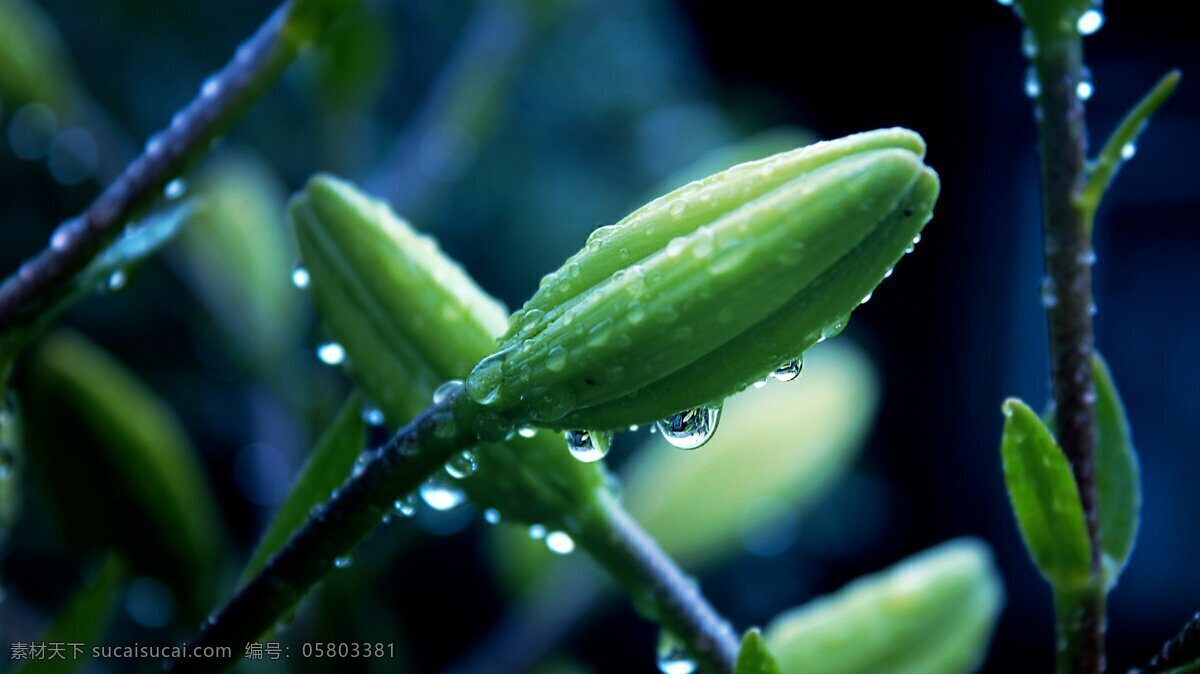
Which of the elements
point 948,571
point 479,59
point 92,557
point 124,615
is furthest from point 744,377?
point 124,615

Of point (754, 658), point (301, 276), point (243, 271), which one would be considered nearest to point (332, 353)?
point (301, 276)

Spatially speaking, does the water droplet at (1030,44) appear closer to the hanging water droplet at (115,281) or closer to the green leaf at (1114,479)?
the green leaf at (1114,479)

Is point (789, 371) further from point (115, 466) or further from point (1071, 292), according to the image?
point (115, 466)

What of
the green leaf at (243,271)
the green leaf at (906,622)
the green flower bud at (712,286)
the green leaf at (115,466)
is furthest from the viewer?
the green leaf at (243,271)

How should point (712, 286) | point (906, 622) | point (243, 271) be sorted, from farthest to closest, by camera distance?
1. point (243, 271)
2. point (906, 622)
3. point (712, 286)

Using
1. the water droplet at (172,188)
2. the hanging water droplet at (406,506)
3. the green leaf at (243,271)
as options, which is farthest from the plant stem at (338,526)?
the green leaf at (243,271)

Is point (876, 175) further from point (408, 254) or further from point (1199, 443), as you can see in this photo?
point (1199, 443)

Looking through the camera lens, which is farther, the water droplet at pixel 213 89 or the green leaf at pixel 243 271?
the green leaf at pixel 243 271
